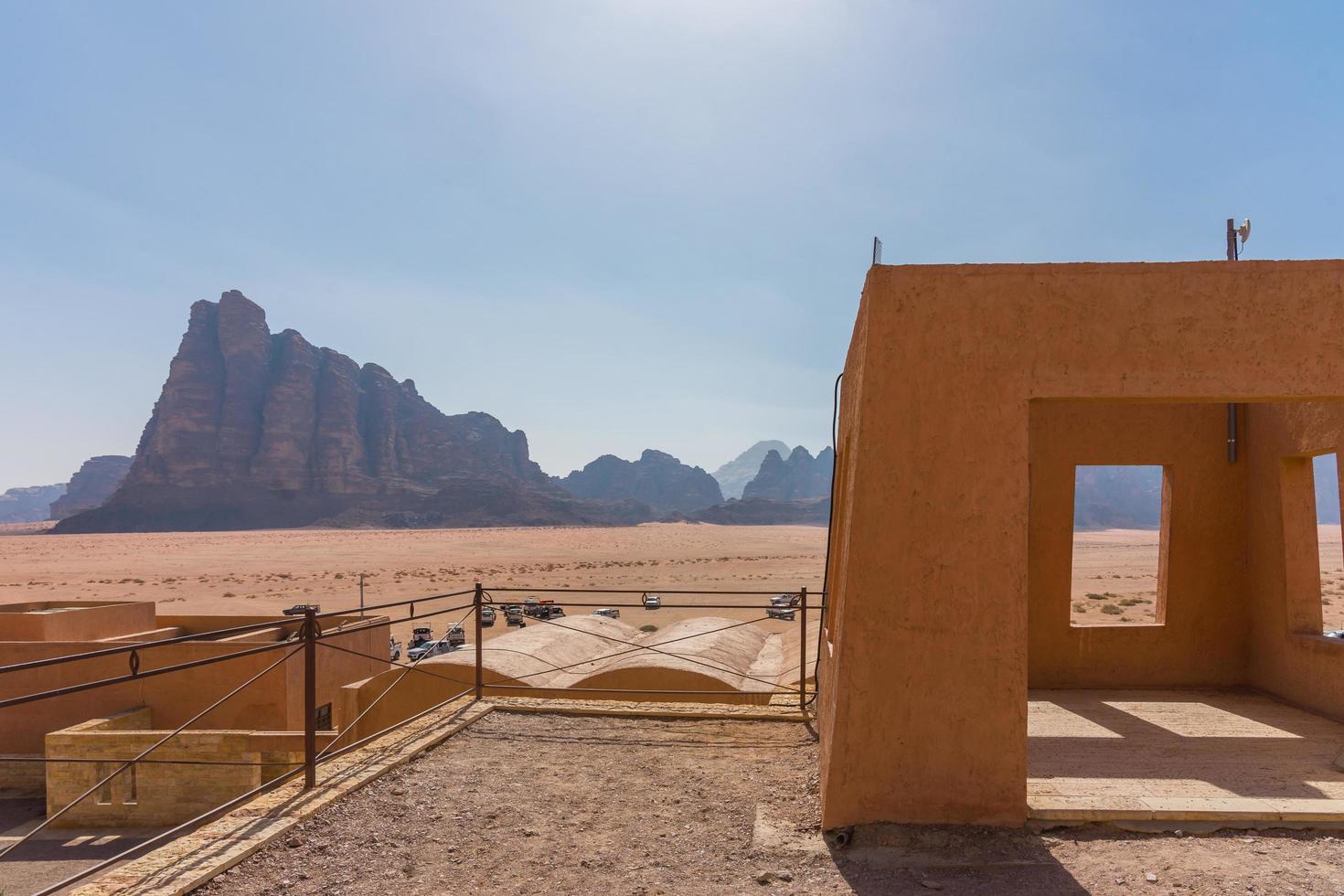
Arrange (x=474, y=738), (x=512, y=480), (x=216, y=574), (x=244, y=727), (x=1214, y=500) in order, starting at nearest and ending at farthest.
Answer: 1. (x=474, y=738)
2. (x=1214, y=500)
3. (x=244, y=727)
4. (x=216, y=574)
5. (x=512, y=480)

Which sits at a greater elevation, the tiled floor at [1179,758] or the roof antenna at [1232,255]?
the roof antenna at [1232,255]

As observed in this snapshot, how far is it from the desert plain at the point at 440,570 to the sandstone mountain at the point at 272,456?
29.1 feet

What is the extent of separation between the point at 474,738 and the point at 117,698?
9.95 metres

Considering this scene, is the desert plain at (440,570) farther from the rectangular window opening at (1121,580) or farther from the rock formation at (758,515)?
the rock formation at (758,515)

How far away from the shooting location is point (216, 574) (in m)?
51.9

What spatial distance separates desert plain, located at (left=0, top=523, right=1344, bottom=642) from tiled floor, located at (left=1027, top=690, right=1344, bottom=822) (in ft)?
36.9

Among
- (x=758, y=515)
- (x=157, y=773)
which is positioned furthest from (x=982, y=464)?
(x=758, y=515)

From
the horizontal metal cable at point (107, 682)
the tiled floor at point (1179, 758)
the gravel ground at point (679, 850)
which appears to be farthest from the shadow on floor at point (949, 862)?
the horizontal metal cable at point (107, 682)

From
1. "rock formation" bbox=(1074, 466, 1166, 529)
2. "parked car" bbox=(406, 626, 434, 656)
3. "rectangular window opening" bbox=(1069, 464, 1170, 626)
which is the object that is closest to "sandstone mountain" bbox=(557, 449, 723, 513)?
"rock formation" bbox=(1074, 466, 1166, 529)

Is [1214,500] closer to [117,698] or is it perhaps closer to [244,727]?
[244,727]

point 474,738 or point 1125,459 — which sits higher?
point 1125,459

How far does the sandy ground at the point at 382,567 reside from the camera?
3925cm

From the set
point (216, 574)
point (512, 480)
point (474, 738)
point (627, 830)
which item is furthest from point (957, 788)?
point (512, 480)

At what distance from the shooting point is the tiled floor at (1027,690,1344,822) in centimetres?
479
